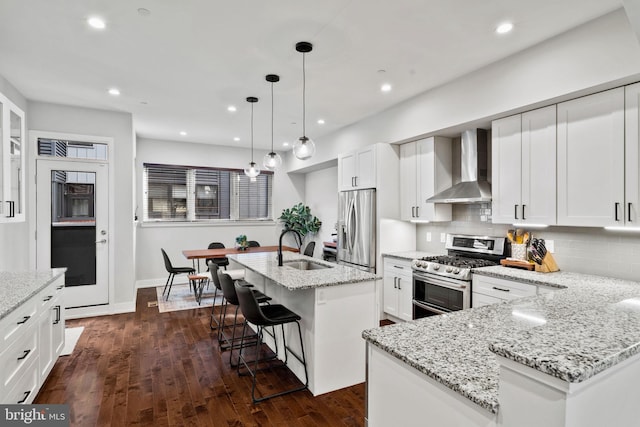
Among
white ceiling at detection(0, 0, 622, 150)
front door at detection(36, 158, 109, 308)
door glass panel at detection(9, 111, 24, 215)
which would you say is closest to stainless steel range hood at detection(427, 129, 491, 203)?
white ceiling at detection(0, 0, 622, 150)

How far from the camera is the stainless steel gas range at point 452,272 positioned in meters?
3.42

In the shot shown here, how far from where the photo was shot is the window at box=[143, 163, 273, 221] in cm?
693

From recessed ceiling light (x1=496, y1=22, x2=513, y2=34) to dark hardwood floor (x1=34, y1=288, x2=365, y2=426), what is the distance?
3080 mm

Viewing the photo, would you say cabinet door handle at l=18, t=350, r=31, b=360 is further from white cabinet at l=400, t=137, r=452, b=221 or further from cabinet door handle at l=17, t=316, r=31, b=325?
white cabinet at l=400, t=137, r=452, b=221

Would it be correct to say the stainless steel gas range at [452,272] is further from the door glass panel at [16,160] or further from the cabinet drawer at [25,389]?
the door glass panel at [16,160]

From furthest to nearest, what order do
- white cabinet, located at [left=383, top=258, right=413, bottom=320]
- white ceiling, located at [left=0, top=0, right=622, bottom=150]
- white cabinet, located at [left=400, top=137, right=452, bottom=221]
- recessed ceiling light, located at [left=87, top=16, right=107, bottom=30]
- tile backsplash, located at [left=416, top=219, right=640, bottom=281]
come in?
white cabinet, located at [left=400, top=137, right=452, bottom=221]
white cabinet, located at [left=383, top=258, right=413, bottom=320]
tile backsplash, located at [left=416, top=219, right=640, bottom=281]
recessed ceiling light, located at [left=87, top=16, right=107, bottom=30]
white ceiling, located at [left=0, top=0, right=622, bottom=150]

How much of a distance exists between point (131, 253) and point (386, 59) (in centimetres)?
438

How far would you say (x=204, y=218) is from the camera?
734 centimetres

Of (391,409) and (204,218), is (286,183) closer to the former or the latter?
(204,218)

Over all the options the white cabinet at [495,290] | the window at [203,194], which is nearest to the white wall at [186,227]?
the window at [203,194]

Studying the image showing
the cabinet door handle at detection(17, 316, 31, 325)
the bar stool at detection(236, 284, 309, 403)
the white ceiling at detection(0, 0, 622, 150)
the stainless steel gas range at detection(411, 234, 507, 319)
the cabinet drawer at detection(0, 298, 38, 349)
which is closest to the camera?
the cabinet drawer at detection(0, 298, 38, 349)

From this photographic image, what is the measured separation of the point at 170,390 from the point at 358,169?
353 cm

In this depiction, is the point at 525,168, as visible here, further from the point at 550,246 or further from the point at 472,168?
the point at 550,246

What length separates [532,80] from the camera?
116 inches
